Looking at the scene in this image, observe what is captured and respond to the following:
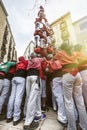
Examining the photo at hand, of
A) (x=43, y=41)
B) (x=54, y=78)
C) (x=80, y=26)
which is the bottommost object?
(x=54, y=78)

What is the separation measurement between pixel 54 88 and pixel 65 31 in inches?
684

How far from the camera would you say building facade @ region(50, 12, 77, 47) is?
17856mm

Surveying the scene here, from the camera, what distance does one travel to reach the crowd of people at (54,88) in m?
2.12

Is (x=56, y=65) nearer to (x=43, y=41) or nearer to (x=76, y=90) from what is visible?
(x=76, y=90)

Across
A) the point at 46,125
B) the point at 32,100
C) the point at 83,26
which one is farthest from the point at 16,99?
the point at 83,26

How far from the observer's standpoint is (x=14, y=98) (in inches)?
107

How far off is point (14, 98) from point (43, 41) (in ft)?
16.5

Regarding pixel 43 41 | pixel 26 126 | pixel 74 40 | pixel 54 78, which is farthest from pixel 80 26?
pixel 26 126

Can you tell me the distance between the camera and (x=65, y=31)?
18.7 metres

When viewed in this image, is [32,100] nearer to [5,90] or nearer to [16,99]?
[16,99]

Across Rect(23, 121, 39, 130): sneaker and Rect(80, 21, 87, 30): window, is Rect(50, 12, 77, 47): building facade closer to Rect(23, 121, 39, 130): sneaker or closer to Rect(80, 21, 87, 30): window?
Rect(80, 21, 87, 30): window

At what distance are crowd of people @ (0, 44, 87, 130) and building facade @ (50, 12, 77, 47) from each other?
1533 centimetres

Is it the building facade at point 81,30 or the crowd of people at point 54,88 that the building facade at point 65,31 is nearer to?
the building facade at point 81,30

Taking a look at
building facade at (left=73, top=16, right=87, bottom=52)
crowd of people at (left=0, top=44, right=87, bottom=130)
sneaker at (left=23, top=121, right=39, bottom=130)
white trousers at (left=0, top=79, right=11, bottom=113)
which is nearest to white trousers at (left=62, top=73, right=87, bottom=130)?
crowd of people at (left=0, top=44, right=87, bottom=130)
